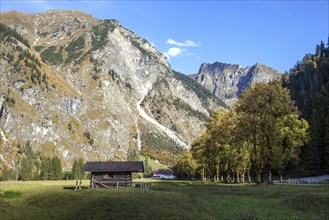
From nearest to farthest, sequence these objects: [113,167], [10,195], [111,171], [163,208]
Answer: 1. [163,208]
2. [10,195]
3. [111,171]
4. [113,167]

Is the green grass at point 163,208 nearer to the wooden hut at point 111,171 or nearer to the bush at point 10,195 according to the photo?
the bush at point 10,195

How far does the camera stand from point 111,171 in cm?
7012

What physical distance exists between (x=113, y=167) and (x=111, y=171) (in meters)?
0.92

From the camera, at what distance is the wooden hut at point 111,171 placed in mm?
68375

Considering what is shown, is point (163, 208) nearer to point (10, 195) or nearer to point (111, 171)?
point (10, 195)

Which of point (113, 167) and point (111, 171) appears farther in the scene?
point (113, 167)

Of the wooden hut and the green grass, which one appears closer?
the green grass

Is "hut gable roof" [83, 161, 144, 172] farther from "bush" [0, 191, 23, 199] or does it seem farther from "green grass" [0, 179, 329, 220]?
"green grass" [0, 179, 329, 220]

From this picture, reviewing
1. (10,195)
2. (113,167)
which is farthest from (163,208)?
(113,167)

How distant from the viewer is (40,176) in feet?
494

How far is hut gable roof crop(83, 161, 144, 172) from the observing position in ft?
226

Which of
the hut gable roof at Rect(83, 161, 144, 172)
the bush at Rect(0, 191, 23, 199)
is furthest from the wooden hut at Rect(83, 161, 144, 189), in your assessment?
the bush at Rect(0, 191, 23, 199)

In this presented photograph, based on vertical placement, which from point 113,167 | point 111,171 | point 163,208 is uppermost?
point 113,167

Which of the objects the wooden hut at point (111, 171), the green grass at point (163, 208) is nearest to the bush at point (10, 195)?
the green grass at point (163, 208)
